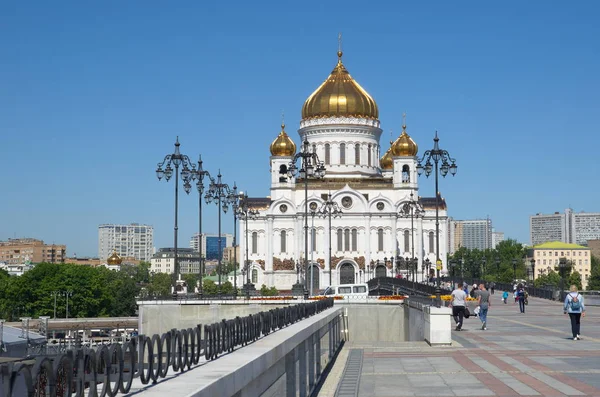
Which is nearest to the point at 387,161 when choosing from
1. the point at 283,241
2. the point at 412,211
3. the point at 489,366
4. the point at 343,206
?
the point at 343,206

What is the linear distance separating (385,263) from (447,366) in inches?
3363

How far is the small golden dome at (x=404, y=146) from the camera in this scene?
353ft

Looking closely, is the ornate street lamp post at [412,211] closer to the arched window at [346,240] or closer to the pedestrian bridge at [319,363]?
the arched window at [346,240]

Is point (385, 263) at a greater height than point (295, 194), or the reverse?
point (295, 194)

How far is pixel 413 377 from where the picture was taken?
16.6 metres

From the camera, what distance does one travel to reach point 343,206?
344ft

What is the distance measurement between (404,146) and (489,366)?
9028 centimetres

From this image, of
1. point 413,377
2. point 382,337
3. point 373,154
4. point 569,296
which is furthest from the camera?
point 373,154

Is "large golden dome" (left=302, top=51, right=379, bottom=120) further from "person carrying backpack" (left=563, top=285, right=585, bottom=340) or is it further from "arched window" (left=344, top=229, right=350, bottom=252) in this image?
"person carrying backpack" (left=563, top=285, right=585, bottom=340)

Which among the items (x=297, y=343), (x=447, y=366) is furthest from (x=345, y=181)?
(x=297, y=343)

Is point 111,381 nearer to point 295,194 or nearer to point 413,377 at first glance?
point 413,377

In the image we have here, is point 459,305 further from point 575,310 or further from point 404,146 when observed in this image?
point 404,146

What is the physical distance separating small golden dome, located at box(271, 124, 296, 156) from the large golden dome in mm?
3284

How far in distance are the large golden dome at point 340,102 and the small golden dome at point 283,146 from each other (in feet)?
10.8
